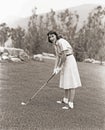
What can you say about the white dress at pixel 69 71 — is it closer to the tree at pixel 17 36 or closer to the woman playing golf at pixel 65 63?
the woman playing golf at pixel 65 63

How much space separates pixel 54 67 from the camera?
3.82m

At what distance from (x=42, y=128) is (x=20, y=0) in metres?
1.45

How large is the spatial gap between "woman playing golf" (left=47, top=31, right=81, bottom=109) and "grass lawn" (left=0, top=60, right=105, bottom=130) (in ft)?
0.69

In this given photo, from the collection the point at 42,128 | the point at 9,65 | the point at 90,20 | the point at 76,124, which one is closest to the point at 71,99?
the point at 76,124

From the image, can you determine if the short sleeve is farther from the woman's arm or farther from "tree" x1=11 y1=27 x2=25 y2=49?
"tree" x1=11 y1=27 x2=25 y2=49

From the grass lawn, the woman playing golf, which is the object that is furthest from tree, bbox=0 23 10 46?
the woman playing golf

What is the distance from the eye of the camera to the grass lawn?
299cm

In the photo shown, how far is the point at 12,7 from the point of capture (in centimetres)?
381

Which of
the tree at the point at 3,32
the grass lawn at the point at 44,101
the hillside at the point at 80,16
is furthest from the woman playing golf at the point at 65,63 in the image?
the tree at the point at 3,32

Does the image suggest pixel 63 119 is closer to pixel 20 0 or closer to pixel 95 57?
pixel 20 0

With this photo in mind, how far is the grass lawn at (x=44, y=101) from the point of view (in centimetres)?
299

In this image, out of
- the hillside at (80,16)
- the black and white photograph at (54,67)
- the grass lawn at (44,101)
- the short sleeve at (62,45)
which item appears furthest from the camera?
the hillside at (80,16)

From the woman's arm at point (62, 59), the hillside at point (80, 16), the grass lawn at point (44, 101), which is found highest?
the hillside at point (80, 16)

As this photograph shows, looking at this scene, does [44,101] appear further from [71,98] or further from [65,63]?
[65,63]
